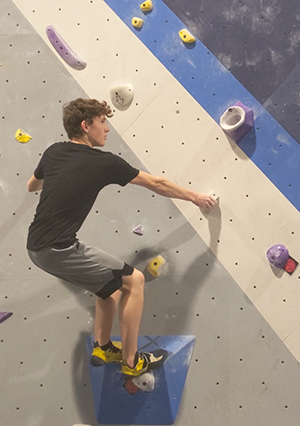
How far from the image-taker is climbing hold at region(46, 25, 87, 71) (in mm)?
2467

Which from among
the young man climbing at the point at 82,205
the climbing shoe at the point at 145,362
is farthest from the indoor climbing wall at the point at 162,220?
the young man climbing at the point at 82,205

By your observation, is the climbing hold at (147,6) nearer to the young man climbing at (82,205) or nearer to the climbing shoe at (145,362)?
the young man climbing at (82,205)

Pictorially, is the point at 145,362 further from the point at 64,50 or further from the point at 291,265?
the point at 64,50

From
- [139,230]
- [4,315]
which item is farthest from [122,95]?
[4,315]

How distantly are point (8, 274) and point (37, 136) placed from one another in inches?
29.9

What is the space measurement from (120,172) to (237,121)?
2.34 feet

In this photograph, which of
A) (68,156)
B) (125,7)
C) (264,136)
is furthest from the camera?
(125,7)

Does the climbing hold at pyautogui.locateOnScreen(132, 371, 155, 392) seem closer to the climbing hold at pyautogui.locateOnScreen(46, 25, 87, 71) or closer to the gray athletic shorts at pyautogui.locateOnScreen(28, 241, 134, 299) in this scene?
the gray athletic shorts at pyautogui.locateOnScreen(28, 241, 134, 299)

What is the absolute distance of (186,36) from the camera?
2.36 meters

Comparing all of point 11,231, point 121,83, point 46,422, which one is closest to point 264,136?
point 121,83

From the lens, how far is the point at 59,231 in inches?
76.9

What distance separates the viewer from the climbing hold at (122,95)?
7.88 feet

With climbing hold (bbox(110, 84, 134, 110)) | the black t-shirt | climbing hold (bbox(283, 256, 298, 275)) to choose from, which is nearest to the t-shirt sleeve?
the black t-shirt

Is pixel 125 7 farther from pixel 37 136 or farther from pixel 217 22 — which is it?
pixel 37 136
